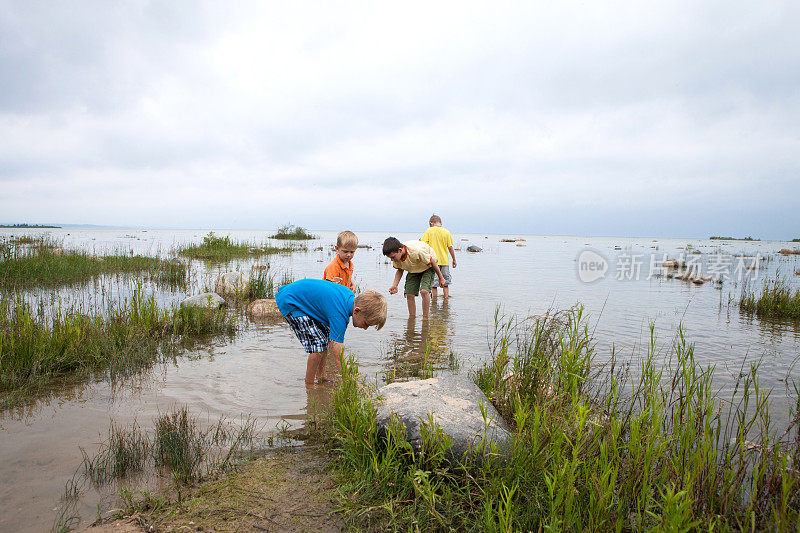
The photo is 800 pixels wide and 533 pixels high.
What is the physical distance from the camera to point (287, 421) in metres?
3.66

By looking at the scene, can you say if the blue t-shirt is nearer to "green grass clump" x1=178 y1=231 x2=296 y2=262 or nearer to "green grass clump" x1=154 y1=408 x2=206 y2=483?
"green grass clump" x1=154 y1=408 x2=206 y2=483

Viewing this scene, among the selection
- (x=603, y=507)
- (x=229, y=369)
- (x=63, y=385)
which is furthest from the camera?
(x=229, y=369)

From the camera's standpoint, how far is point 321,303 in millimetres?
4098

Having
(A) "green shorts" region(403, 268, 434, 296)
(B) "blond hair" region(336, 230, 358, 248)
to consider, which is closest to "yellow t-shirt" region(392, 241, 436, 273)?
(A) "green shorts" region(403, 268, 434, 296)

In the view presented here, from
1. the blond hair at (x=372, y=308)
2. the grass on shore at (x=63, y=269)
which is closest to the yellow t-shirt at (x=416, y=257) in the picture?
the blond hair at (x=372, y=308)

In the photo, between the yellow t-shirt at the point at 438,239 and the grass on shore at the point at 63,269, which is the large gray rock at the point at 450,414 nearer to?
the yellow t-shirt at the point at 438,239

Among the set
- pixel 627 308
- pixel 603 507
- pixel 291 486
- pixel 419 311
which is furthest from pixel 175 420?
pixel 627 308

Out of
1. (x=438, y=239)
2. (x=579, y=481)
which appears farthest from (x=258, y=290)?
(x=579, y=481)

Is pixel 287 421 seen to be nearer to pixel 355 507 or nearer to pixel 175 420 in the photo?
pixel 175 420

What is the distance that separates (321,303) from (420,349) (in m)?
2.51

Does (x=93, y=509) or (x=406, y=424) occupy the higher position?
(x=406, y=424)

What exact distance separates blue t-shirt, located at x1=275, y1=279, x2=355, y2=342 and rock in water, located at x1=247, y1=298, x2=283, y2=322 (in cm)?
412

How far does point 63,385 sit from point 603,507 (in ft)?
16.0

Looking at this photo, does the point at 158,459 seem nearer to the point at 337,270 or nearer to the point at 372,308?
the point at 372,308
